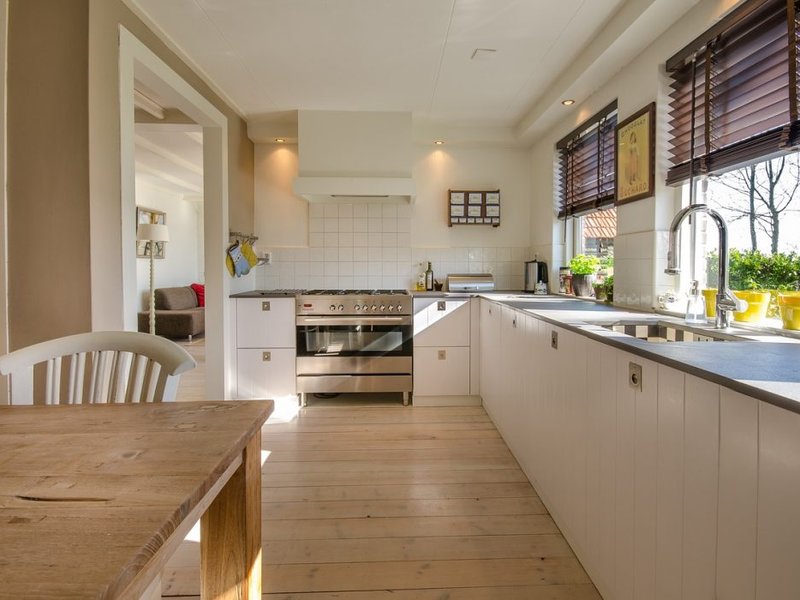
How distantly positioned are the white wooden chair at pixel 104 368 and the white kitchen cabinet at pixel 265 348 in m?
2.22

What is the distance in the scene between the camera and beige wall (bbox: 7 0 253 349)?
1.96 m

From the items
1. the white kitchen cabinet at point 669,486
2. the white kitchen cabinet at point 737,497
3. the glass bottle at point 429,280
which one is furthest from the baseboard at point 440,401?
the white kitchen cabinet at point 737,497

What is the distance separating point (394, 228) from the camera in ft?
13.4

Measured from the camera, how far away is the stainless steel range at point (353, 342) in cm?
352

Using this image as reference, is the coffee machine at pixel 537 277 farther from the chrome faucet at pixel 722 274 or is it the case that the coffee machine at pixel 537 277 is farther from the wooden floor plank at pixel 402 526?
the chrome faucet at pixel 722 274

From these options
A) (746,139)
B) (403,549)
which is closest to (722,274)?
(746,139)

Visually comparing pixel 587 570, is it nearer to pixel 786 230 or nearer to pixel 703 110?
pixel 786 230

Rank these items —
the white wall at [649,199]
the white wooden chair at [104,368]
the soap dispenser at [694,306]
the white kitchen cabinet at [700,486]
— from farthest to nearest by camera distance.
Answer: the white wall at [649,199], the soap dispenser at [694,306], the white wooden chair at [104,368], the white kitchen cabinet at [700,486]

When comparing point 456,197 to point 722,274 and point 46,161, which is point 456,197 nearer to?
point 722,274

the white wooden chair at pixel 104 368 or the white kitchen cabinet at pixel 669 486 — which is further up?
the white wooden chair at pixel 104 368

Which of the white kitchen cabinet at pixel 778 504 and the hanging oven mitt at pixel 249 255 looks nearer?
the white kitchen cabinet at pixel 778 504

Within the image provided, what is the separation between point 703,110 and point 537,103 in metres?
1.56

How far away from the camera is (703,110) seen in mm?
2012

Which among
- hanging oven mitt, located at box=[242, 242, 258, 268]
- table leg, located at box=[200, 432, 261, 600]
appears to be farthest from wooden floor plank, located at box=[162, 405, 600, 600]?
hanging oven mitt, located at box=[242, 242, 258, 268]
